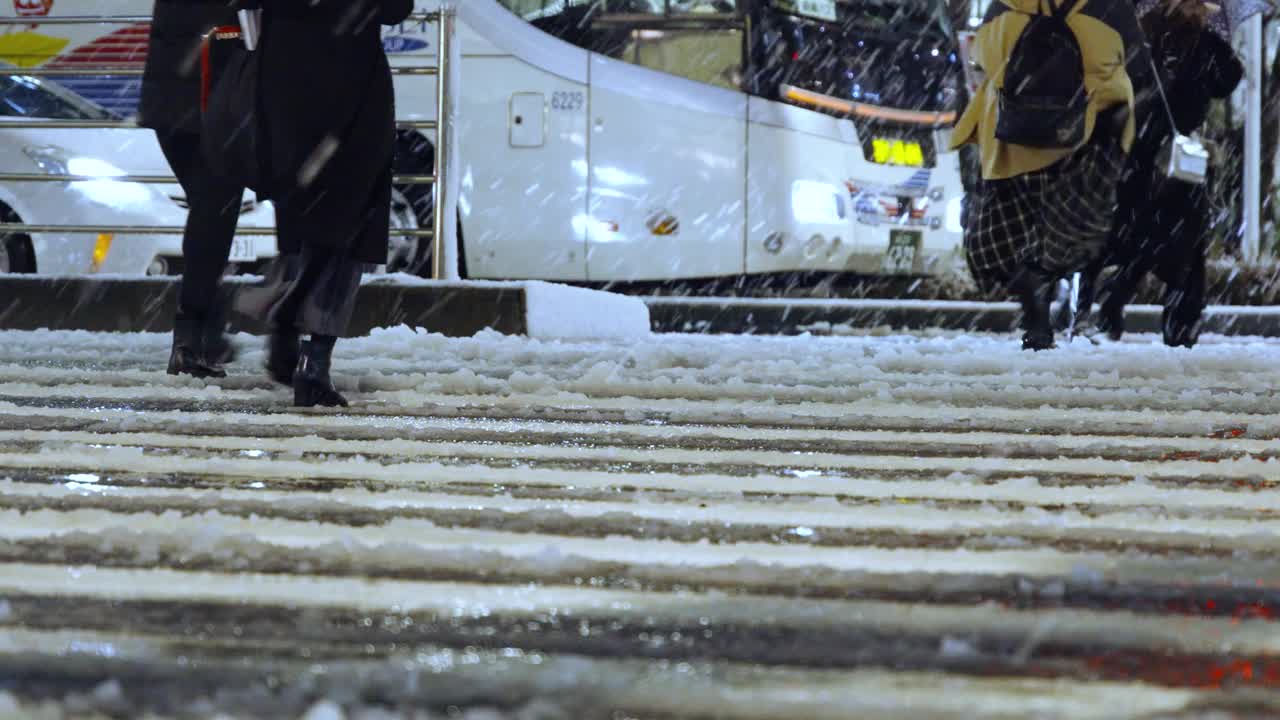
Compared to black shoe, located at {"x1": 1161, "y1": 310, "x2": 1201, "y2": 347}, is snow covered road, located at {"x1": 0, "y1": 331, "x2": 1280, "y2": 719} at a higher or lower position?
higher

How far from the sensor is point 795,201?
33.0ft

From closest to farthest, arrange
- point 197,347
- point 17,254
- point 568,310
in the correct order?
point 197,347 → point 568,310 → point 17,254

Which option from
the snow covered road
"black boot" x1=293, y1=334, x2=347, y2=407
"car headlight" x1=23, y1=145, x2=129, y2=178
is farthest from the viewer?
"car headlight" x1=23, y1=145, x2=129, y2=178

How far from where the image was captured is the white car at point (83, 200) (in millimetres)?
7496

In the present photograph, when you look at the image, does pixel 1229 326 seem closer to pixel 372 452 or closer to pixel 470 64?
pixel 470 64

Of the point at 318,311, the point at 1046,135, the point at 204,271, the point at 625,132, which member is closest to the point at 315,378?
the point at 318,311

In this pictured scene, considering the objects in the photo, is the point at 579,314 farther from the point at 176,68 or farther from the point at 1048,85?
the point at 176,68

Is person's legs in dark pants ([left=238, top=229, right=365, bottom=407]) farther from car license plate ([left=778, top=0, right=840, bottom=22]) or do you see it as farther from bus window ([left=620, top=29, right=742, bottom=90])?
car license plate ([left=778, top=0, right=840, bottom=22])

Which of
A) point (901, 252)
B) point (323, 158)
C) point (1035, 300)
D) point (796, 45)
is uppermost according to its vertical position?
point (323, 158)

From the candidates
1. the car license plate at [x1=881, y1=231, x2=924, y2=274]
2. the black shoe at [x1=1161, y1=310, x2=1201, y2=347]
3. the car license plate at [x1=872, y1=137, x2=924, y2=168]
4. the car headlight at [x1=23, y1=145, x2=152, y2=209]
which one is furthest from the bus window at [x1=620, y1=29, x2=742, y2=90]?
the black shoe at [x1=1161, y1=310, x2=1201, y2=347]

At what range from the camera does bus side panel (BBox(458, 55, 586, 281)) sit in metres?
9.63

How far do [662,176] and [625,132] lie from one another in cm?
36

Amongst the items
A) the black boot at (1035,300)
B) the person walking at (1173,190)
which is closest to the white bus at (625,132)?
the person walking at (1173,190)

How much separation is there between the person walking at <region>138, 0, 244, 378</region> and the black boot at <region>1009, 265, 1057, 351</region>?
124 inches
